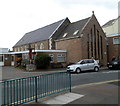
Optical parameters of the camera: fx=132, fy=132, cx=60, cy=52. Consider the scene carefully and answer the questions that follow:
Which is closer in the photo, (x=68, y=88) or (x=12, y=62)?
(x=68, y=88)

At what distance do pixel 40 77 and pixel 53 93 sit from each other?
1.10 meters

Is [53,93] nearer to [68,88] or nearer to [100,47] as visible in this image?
[68,88]

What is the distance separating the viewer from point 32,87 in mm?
5672

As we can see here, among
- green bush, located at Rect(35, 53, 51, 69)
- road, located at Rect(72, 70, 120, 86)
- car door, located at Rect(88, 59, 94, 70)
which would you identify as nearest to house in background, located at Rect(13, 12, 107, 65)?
green bush, located at Rect(35, 53, 51, 69)

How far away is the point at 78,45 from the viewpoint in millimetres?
24547

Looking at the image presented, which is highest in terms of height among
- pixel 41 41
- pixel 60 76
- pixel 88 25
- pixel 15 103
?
pixel 88 25

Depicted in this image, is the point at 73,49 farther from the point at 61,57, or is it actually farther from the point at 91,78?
the point at 91,78

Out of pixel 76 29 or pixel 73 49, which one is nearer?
pixel 73 49

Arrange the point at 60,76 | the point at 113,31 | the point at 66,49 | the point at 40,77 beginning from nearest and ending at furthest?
the point at 40,77 < the point at 60,76 < the point at 66,49 < the point at 113,31

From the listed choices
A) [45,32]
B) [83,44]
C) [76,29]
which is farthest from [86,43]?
[45,32]

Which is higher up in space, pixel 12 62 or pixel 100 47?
pixel 100 47

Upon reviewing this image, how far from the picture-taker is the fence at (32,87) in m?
4.89

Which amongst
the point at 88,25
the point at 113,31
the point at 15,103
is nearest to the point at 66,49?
the point at 88,25

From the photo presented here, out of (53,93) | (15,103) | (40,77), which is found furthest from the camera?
(53,93)
